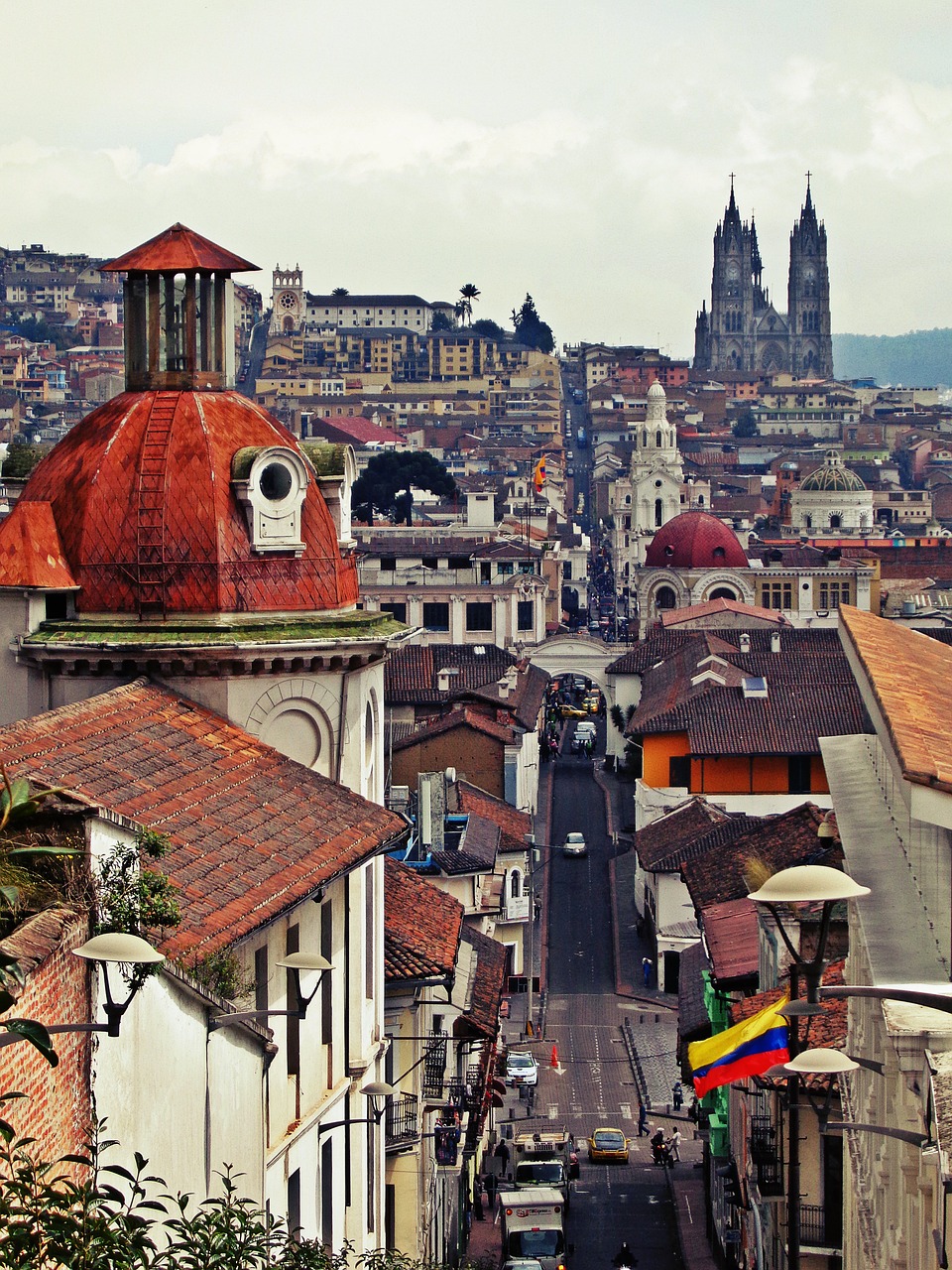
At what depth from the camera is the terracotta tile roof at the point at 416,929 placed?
1287 inches

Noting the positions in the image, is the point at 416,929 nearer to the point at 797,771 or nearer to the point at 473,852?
the point at 473,852

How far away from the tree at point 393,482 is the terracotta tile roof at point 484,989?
10748 centimetres

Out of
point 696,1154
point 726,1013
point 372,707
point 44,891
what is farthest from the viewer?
point 696,1154

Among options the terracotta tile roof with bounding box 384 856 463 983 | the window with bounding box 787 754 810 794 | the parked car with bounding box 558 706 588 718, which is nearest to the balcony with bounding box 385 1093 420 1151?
the terracotta tile roof with bounding box 384 856 463 983

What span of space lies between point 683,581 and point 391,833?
330 ft

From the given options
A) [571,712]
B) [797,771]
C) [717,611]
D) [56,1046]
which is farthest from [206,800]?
[571,712]

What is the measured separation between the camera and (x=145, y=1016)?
1582cm

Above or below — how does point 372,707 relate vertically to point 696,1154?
above

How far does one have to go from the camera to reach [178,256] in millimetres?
26688

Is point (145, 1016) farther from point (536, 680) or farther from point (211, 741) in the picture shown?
point (536, 680)

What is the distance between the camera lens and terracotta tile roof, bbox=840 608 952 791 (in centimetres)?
2050

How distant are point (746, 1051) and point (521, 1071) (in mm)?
33675

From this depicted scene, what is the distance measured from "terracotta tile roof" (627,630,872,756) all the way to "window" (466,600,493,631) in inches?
1108

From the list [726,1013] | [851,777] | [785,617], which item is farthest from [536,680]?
[851,777]
